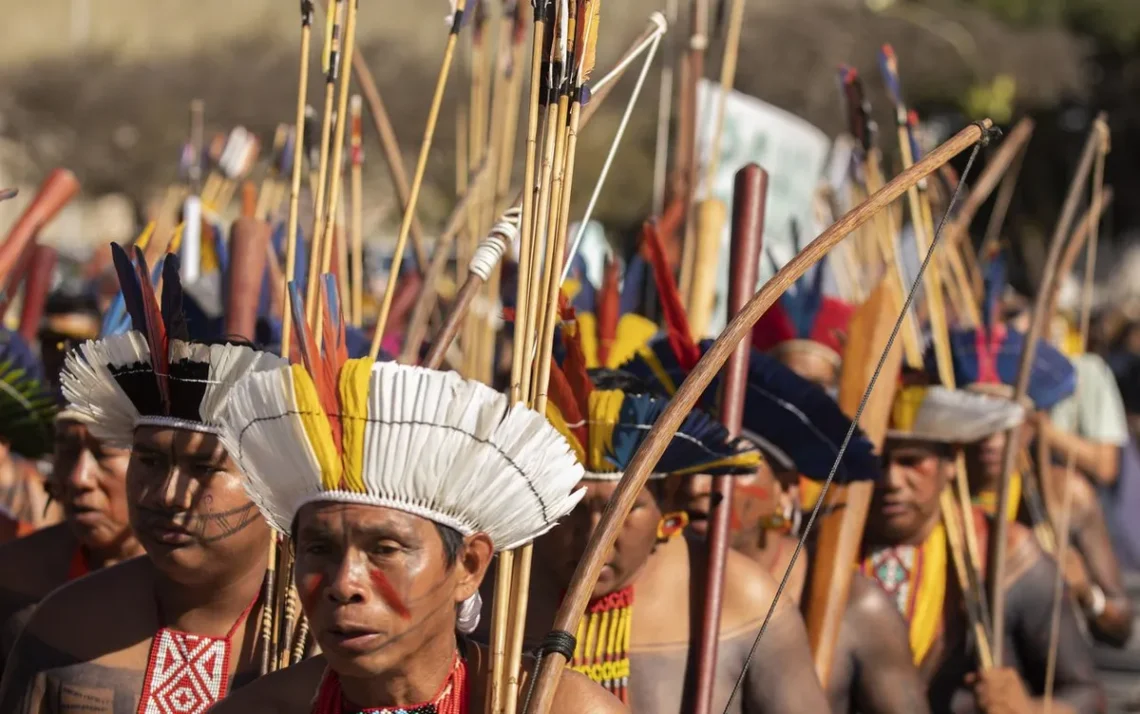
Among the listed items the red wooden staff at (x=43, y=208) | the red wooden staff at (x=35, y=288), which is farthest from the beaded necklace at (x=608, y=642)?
the red wooden staff at (x=35, y=288)

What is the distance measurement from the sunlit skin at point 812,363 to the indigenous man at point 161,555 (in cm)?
224

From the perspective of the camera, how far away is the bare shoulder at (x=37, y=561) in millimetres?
4215

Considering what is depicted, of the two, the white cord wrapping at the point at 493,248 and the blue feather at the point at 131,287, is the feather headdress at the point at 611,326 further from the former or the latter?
the blue feather at the point at 131,287

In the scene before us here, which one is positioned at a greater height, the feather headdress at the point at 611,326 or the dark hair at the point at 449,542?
the feather headdress at the point at 611,326

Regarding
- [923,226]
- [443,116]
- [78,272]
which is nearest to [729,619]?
[923,226]

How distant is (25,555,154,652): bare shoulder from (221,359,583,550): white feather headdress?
956 mm

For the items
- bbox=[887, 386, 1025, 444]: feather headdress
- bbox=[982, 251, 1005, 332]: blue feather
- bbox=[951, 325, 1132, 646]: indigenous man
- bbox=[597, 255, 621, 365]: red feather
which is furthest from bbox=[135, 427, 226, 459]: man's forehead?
bbox=[982, 251, 1005, 332]: blue feather

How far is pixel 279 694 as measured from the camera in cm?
283

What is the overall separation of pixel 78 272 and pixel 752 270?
28.2ft

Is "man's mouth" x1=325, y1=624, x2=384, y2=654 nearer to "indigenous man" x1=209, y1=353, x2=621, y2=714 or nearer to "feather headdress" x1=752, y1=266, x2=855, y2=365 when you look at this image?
"indigenous man" x1=209, y1=353, x2=621, y2=714

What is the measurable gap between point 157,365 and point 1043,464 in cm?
431

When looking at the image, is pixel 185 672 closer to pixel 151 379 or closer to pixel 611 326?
pixel 151 379

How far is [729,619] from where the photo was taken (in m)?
3.71

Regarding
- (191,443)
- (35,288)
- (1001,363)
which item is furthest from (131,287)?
(1001,363)
